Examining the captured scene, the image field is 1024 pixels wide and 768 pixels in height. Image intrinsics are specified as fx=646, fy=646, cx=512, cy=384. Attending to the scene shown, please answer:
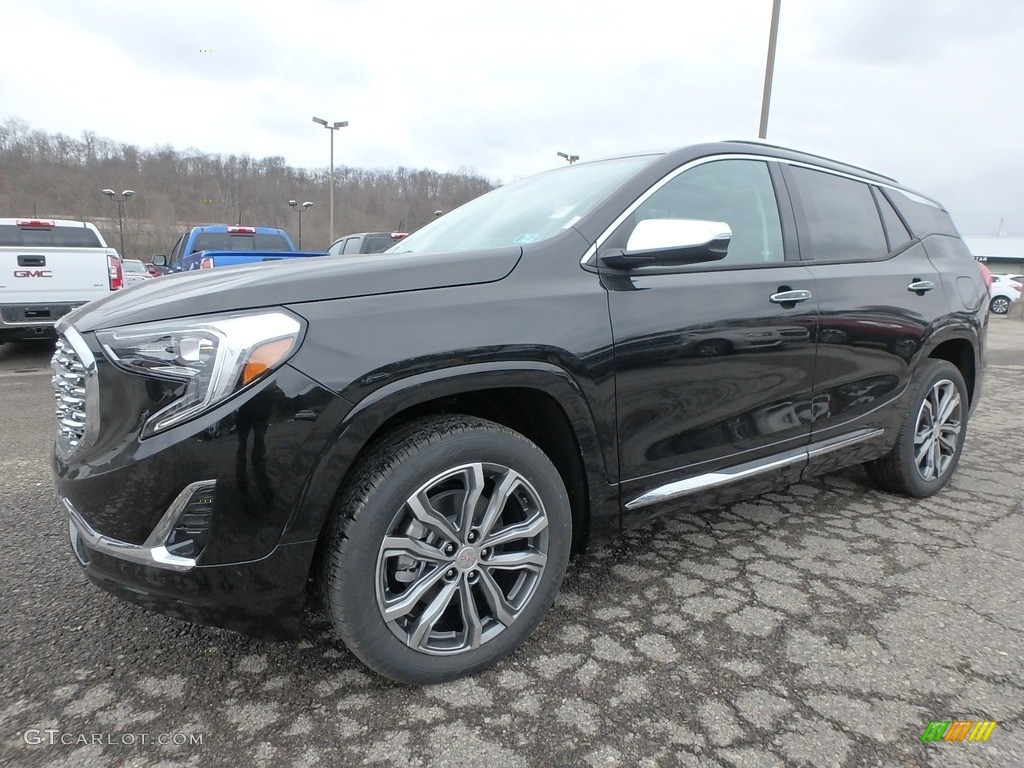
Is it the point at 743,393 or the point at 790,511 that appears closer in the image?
the point at 743,393

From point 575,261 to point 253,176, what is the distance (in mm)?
60580

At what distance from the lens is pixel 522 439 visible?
195 centimetres

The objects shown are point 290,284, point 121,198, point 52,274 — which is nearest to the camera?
point 290,284

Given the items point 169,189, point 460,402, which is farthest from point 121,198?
point 460,402

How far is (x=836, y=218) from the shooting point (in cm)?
302

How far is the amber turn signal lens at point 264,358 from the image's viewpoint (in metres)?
1.58

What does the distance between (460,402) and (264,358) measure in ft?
2.20

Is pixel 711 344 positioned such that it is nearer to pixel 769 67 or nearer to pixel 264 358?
pixel 264 358

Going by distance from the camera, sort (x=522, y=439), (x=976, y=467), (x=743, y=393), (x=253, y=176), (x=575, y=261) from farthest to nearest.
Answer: (x=253, y=176) → (x=976, y=467) → (x=743, y=393) → (x=575, y=261) → (x=522, y=439)

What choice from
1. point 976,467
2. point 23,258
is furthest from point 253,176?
point 976,467

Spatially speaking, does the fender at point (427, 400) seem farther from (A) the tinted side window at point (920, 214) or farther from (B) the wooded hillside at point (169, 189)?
(B) the wooded hillside at point (169, 189)

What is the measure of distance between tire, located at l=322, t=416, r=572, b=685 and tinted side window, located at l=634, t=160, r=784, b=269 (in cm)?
107

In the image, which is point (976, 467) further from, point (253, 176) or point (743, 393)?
point (253, 176)

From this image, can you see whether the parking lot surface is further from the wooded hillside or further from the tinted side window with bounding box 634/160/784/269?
the wooded hillside
